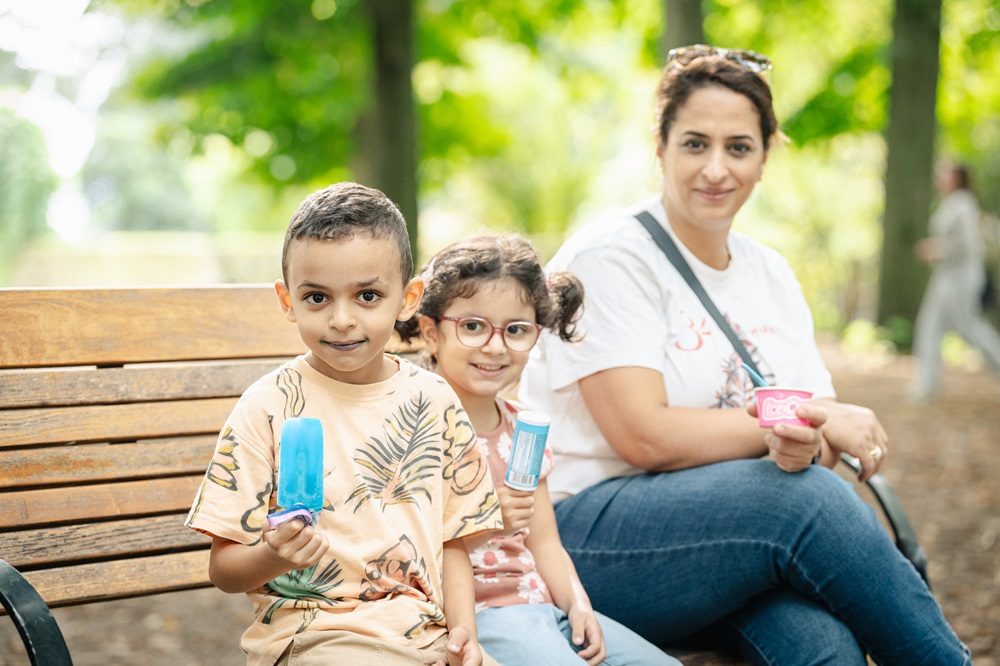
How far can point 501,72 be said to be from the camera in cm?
3316

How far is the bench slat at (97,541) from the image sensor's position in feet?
8.17

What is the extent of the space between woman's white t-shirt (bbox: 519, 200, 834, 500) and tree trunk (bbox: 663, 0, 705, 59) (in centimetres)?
518

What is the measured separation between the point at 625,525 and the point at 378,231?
1039 mm

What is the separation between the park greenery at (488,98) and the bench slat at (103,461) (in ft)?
5.48

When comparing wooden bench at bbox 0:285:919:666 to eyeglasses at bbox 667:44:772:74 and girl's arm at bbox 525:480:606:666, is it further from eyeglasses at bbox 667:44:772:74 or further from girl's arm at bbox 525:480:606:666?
eyeglasses at bbox 667:44:772:74

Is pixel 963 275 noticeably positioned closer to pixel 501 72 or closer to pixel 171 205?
pixel 501 72

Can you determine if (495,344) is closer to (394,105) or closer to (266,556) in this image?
(266,556)

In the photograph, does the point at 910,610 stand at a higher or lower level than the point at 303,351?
lower

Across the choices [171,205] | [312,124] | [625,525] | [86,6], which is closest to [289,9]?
[86,6]

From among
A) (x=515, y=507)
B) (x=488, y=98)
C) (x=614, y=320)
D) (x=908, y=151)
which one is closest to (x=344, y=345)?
(x=515, y=507)

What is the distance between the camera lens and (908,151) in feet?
39.7

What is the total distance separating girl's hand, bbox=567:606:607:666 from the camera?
93.7 inches

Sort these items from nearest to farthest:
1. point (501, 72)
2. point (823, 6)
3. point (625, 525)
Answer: point (625, 525) → point (823, 6) → point (501, 72)

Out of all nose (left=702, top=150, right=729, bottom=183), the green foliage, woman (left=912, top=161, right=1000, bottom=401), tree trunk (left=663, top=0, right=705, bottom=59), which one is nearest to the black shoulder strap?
nose (left=702, top=150, right=729, bottom=183)
